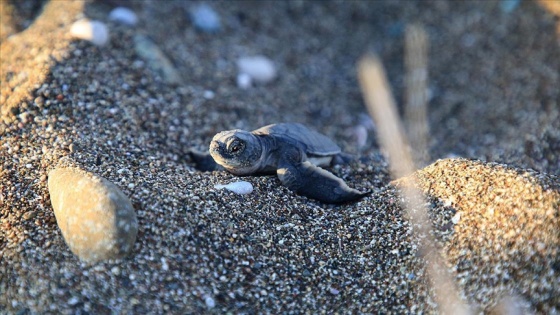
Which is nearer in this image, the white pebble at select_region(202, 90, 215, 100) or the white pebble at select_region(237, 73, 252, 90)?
the white pebble at select_region(202, 90, 215, 100)

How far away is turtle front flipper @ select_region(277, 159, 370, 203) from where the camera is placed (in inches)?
115

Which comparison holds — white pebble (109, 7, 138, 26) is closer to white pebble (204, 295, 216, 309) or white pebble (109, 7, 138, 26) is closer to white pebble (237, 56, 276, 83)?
white pebble (237, 56, 276, 83)

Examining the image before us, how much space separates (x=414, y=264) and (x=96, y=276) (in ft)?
4.86

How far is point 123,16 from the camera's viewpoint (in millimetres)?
4316

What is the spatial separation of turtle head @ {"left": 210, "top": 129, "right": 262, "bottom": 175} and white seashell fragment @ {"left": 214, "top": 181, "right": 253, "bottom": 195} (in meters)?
0.12

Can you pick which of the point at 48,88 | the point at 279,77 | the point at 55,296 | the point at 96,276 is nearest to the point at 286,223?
the point at 96,276

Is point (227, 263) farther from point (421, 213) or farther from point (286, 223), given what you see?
point (421, 213)

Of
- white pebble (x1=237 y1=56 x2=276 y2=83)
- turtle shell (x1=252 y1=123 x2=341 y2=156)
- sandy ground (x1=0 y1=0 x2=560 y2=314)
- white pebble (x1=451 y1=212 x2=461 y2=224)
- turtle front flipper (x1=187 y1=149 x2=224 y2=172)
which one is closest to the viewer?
sandy ground (x1=0 y1=0 x2=560 y2=314)

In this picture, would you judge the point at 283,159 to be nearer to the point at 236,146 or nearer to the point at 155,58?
Result: the point at 236,146

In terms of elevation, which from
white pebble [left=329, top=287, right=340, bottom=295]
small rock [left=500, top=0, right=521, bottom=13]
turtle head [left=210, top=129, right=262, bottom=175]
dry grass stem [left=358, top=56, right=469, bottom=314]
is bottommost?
turtle head [left=210, top=129, right=262, bottom=175]

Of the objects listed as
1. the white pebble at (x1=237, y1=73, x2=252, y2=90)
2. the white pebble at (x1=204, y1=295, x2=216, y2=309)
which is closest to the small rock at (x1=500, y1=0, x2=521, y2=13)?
the white pebble at (x1=237, y1=73, x2=252, y2=90)

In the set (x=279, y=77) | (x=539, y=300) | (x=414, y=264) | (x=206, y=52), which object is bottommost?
(x=206, y=52)

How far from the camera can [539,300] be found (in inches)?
86.3

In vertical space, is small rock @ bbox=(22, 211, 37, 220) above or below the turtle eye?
below
